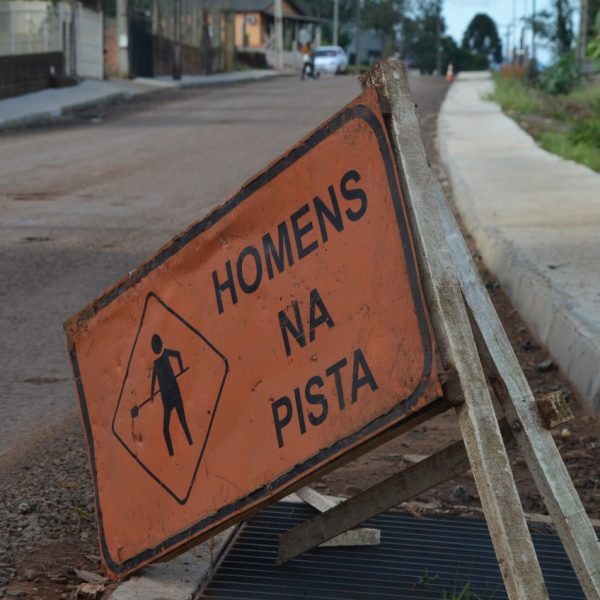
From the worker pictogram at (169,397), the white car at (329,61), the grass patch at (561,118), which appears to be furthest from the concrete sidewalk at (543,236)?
the white car at (329,61)

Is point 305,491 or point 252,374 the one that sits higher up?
point 252,374

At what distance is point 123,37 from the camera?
125 feet

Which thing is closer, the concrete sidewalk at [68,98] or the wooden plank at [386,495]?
the wooden plank at [386,495]

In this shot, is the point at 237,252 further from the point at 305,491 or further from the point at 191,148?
the point at 191,148

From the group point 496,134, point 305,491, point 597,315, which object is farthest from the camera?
point 496,134

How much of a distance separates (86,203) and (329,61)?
2130 inches

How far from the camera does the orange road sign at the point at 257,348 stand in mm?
2756

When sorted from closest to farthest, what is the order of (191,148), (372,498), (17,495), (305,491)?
(372,498) → (305,491) → (17,495) → (191,148)

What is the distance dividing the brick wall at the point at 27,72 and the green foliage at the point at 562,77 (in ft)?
47.9

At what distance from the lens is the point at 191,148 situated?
57.4ft

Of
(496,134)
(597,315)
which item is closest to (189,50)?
(496,134)

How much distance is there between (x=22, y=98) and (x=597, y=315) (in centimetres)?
2294

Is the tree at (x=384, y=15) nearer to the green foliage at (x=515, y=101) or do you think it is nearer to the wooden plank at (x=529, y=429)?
the green foliage at (x=515, y=101)

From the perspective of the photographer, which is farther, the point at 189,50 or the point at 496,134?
the point at 189,50
